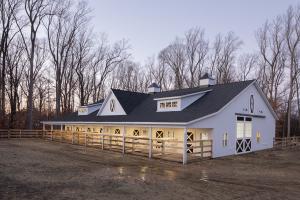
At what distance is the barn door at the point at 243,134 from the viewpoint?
2208 centimetres

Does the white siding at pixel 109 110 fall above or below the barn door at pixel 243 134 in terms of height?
above

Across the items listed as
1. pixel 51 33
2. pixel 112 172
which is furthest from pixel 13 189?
pixel 51 33

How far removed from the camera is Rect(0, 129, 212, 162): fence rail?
18.9 metres

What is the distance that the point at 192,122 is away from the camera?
17.8 metres

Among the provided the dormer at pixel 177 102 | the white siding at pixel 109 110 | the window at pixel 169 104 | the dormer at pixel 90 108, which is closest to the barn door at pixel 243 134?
the dormer at pixel 177 102

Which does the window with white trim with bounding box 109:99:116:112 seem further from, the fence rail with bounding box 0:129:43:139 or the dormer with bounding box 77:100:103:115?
the fence rail with bounding box 0:129:43:139

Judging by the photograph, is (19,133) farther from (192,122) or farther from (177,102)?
(192,122)

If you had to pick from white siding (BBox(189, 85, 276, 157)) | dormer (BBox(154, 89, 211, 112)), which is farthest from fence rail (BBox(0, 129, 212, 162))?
dormer (BBox(154, 89, 211, 112))

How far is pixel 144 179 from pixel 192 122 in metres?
6.31

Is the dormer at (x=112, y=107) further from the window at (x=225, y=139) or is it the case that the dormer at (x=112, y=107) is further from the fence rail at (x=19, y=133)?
the fence rail at (x=19, y=133)

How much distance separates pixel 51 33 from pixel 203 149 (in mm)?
27882

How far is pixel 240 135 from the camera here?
22.4 meters

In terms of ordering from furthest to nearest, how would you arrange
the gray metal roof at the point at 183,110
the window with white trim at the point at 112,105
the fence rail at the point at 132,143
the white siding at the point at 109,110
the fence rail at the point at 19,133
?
the fence rail at the point at 19,133 < the window with white trim at the point at 112,105 < the white siding at the point at 109,110 < the gray metal roof at the point at 183,110 < the fence rail at the point at 132,143

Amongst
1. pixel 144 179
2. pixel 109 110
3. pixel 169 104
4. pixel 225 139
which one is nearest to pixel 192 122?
pixel 225 139
